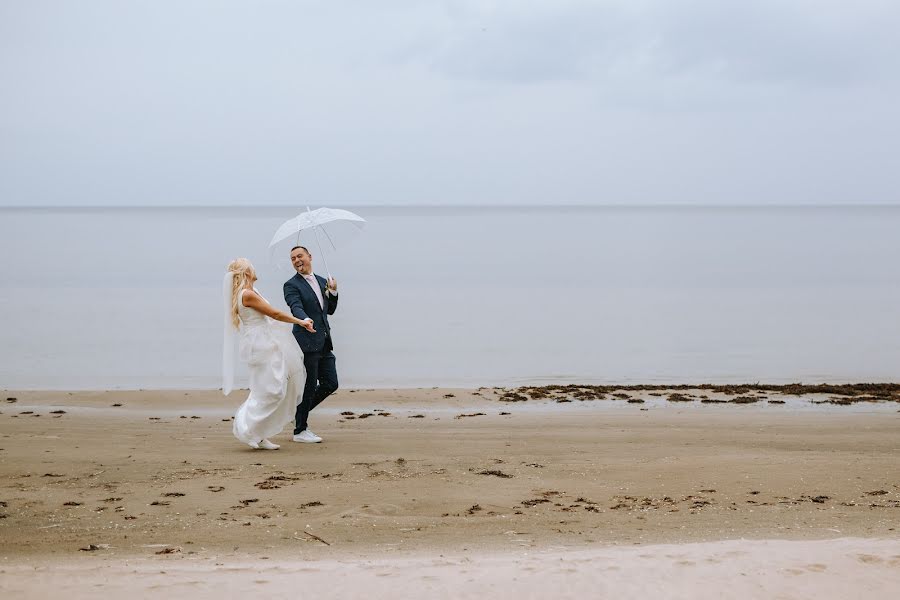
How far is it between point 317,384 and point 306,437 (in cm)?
51

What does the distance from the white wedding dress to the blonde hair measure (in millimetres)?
49

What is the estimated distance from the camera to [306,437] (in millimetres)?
9336

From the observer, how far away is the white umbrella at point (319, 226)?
9.23 metres

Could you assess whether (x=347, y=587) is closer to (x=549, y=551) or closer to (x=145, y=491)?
(x=549, y=551)

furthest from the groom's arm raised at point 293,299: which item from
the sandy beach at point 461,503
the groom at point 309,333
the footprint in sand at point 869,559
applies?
the footprint in sand at point 869,559

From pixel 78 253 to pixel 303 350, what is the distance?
56.6 meters


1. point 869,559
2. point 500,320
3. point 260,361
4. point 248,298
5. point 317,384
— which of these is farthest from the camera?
point 500,320

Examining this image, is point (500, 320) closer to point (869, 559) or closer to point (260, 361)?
A: point (260, 361)

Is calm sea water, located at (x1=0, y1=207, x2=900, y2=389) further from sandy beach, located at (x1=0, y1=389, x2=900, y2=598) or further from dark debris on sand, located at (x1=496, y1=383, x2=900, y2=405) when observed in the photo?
sandy beach, located at (x1=0, y1=389, x2=900, y2=598)

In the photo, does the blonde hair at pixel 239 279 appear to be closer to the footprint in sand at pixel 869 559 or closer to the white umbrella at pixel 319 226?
the white umbrella at pixel 319 226

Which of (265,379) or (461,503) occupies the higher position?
(265,379)

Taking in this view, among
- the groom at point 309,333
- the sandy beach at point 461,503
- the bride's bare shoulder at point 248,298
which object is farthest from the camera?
the groom at point 309,333

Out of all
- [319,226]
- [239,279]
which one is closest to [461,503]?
[239,279]

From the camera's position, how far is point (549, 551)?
19.1 feet
